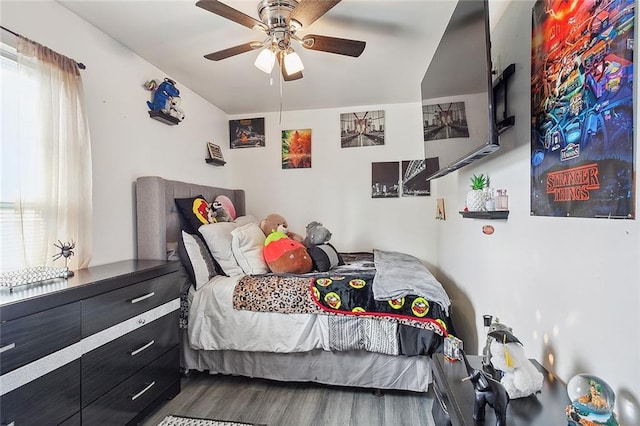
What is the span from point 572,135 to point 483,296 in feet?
3.61

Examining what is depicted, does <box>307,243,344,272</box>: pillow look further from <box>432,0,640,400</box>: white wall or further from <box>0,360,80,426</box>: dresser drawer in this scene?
<box>0,360,80,426</box>: dresser drawer

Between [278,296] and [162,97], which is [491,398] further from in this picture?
[162,97]

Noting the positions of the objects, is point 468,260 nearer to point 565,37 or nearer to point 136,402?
point 565,37

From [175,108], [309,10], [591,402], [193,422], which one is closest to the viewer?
[591,402]

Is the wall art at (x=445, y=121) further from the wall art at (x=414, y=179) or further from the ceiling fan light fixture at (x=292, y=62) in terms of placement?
the wall art at (x=414, y=179)

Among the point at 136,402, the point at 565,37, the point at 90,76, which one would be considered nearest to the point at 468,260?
the point at 565,37

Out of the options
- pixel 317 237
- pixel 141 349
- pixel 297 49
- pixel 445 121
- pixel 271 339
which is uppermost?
pixel 297 49

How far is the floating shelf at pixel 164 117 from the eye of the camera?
8.10 ft

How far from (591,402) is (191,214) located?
2521 millimetres

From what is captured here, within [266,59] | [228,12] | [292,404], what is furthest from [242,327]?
[228,12]

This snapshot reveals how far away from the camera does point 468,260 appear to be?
2.05 m

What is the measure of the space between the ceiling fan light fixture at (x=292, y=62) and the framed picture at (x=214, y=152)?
1697 millimetres

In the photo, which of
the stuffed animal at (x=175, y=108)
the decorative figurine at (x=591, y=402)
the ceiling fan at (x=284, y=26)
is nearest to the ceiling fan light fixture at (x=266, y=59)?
the ceiling fan at (x=284, y=26)

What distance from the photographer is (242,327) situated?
2137 mm
